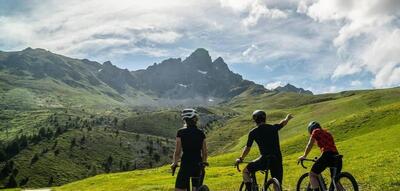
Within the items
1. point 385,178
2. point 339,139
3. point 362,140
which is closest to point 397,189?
point 385,178

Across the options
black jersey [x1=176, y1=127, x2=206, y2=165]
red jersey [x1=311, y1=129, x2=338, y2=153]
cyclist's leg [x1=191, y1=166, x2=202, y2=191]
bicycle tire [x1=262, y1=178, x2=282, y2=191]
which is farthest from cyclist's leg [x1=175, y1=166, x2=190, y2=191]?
red jersey [x1=311, y1=129, x2=338, y2=153]

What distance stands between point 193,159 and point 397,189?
13.5 metres

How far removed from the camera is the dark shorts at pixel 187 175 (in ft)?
52.4

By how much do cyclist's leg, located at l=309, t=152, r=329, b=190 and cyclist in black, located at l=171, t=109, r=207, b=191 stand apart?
14.6 feet

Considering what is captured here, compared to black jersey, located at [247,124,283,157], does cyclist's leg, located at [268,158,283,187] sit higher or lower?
lower

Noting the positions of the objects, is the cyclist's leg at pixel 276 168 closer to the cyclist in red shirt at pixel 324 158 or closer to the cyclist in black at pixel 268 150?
the cyclist in black at pixel 268 150

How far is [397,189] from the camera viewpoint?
80.0 feet

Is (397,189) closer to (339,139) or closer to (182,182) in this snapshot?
(182,182)

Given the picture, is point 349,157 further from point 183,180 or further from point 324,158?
point 183,180

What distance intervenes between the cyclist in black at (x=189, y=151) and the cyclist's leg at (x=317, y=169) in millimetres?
4445

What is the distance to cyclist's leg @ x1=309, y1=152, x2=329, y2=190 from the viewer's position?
17359 mm

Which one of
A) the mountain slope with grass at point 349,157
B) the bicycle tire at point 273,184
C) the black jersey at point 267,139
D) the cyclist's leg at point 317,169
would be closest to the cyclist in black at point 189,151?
the black jersey at point 267,139

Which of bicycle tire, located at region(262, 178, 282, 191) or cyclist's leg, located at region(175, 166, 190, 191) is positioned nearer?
cyclist's leg, located at region(175, 166, 190, 191)

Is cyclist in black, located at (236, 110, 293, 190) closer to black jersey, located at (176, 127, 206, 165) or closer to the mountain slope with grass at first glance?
black jersey, located at (176, 127, 206, 165)
